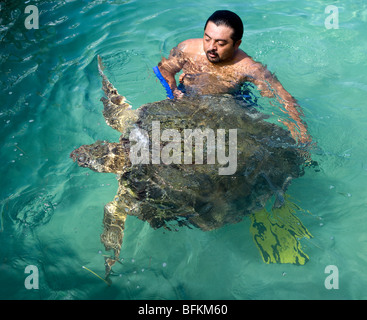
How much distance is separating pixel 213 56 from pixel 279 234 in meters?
1.84

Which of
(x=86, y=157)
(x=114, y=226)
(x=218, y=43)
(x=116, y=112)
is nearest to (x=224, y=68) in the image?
(x=218, y=43)

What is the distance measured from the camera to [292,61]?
4094 mm

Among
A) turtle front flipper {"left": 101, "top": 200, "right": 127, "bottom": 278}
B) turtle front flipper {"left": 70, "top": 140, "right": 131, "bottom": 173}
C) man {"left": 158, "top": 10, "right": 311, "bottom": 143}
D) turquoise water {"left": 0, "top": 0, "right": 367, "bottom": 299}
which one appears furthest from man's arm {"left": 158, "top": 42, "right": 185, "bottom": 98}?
turtle front flipper {"left": 101, "top": 200, "right": 127, "bottom": 278}

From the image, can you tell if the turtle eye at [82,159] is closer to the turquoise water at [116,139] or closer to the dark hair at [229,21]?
the turquoise water at [116,139]

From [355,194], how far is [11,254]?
122 inches

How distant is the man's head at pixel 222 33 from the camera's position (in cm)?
281

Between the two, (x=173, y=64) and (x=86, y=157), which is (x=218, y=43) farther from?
→ (x=86, y=157)

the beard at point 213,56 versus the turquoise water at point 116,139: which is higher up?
the beard at point 213,56

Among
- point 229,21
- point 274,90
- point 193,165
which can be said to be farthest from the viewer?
point 274,90

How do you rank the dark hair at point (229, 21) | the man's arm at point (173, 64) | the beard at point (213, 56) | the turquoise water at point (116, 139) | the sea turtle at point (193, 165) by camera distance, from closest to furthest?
the sea turtle at point (193, 165), the turquoise water at point (116, 139), the dark hair at point (229, 21), the beard at point (213, 56), the man's arm at point (173, 64)

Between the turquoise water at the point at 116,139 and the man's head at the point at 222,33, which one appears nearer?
the turquoise water at the point at 116,139

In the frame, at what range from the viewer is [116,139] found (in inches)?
128

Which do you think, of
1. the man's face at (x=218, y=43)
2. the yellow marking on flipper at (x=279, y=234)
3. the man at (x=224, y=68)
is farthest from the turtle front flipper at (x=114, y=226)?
the man's face at (x=218, y=43)
